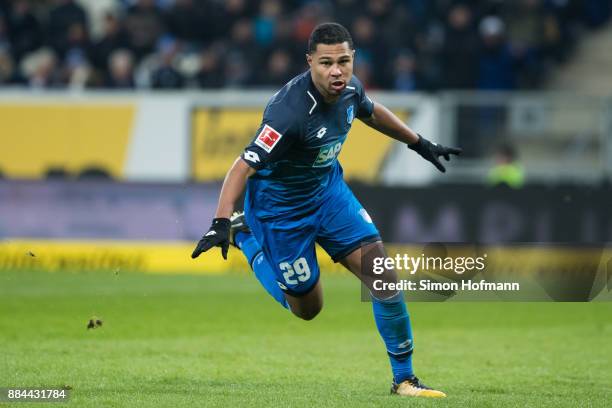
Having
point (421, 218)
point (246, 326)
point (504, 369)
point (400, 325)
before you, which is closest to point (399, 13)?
point (421, 218)

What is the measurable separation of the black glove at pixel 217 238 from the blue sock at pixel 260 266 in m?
1.46

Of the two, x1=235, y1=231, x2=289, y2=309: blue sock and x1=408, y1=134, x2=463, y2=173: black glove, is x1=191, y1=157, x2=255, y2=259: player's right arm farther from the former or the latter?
x1=408, y1=134, x2=463, y2=173: black glove

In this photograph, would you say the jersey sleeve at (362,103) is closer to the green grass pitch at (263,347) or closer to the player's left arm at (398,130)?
the player's left arm at (398,130)

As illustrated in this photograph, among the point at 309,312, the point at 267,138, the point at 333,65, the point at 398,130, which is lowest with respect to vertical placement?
the point at 309,312

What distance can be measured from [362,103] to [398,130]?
501 mm

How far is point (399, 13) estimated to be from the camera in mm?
20703

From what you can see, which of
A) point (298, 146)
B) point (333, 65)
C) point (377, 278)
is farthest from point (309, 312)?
point (333, 65)

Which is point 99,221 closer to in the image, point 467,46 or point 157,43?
point 157,43

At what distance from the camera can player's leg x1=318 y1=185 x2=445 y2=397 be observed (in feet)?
26.6

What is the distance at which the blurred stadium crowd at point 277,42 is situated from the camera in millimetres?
20375

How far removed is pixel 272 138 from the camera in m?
7.70

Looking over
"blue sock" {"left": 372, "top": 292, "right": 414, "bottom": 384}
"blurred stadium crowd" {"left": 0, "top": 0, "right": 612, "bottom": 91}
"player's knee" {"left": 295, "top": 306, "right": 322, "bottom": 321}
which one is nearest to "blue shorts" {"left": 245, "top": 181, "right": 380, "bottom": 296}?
"player's knee" {"left": 295, "top": 306, "right": 322, "bottom": 321}

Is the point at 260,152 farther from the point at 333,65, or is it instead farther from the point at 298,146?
the point at 333,65

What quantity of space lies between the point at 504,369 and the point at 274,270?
219 cm
